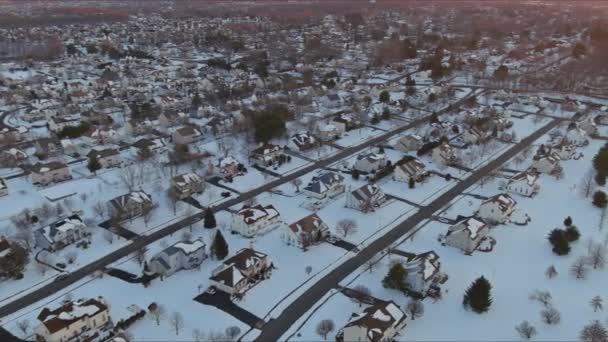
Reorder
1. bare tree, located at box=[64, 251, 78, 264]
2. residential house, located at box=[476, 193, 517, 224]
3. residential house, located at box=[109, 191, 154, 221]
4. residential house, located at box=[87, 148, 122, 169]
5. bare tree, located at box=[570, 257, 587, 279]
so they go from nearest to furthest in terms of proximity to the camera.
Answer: bare tree, located at box=[570, 257, 587, 279], bare tree, located at box=[64, 251, 78, 264], residential house, located at box=[476, 193, 517, 224], residential house, located at box=[109, 191, 154, 221], residential house, located at box=[87, 148, 122, 169]

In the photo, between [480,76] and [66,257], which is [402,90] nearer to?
[480,76]

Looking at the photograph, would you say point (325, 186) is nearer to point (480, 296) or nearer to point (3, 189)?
point (480, 296)

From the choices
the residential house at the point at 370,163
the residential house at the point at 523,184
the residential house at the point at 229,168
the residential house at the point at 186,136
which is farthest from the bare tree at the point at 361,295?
the residential house at the point at 186,136

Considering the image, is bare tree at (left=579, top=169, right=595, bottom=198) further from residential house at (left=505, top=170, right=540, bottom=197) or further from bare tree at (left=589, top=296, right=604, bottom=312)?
bare tree at (left=589, top=296, right=604, bottom=312)

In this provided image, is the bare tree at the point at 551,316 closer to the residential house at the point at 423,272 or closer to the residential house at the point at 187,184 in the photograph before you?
the residential house at the point at 423,272

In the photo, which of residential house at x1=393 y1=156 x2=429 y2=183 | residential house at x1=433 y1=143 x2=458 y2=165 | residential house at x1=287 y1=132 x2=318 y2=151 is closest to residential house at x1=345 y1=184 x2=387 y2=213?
residential house at x1=393 y1=156 x2=429 y2=183

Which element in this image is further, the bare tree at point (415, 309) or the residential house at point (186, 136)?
the residential house at point (186, 136)

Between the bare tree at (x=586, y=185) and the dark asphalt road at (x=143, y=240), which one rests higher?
the bare tree at (x=586, y=185)
